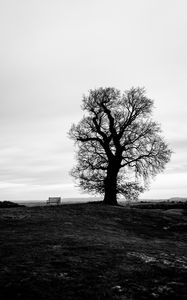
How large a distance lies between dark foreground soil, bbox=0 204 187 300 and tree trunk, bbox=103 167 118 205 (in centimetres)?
1823

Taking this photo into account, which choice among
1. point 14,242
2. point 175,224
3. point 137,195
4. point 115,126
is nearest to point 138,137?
point 115,126

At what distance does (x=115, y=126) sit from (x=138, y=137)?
118 inches

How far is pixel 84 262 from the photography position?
13.2m

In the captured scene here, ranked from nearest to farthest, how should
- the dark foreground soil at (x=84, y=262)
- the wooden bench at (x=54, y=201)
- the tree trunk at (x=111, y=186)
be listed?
1. the dark foreground soil at (x=84, y=262)
2. the tree trunk at (x=111, y=186)
3. the wooden bench at (x=54, y=201)

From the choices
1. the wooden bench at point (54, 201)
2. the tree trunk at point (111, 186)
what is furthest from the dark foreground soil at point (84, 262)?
the wooden bench at point (54, 201)

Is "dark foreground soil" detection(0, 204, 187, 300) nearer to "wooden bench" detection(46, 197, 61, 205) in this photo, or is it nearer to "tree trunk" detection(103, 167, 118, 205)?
"tree trunk" detection(103, 167, 118, 205)

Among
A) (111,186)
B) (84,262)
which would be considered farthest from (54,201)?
(84,262)

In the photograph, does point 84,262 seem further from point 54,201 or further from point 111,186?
point 54,201

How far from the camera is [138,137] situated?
44.3 metres

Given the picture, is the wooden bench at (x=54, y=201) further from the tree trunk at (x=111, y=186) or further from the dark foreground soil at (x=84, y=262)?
the dark foreground soil at (x=84, y=262)

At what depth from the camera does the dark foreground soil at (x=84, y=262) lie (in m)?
10.4

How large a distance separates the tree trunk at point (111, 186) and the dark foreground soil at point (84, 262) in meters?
18.2

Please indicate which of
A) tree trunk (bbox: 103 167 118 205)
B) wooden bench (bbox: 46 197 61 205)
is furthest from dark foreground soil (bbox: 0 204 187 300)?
wooden bench (bbox: 46 197 61 205)

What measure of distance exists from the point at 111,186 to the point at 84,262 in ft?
97.8
